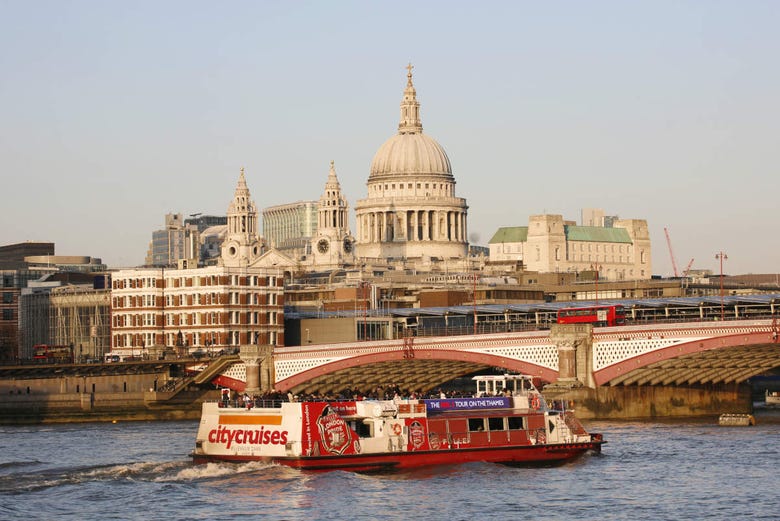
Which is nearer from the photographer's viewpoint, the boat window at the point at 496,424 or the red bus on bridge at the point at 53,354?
the boat window at the point at 496,424

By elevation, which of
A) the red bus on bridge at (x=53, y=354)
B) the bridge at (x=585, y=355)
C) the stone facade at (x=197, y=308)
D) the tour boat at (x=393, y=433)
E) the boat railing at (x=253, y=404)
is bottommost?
the tour boat at (x=393, y=433)

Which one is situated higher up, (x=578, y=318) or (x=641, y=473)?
(x=578, y=318)

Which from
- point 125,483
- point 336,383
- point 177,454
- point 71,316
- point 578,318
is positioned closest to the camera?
point 125,483

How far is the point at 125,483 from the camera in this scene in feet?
275

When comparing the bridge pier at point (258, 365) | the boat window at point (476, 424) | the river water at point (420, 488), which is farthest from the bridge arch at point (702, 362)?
the bridge pier at point (258, 365)

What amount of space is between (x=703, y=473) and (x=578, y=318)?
45746 mm

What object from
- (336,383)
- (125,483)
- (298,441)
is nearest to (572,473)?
(298,441)

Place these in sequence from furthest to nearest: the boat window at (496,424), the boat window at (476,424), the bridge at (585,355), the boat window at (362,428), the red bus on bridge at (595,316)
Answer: the red bus on bridge at (595,316), the bridge at (585,355), the boat window at (496,424), the boat window at (476,424), the boat window at (362,428)

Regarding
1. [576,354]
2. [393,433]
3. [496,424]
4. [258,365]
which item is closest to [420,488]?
[393,433]

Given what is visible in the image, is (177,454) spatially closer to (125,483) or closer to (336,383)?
(125,483)

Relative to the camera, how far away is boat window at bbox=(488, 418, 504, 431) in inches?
3573

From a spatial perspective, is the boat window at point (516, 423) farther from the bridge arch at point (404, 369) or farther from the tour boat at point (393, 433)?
the bridge arch at point (404, 369)

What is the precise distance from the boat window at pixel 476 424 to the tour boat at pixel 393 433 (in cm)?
5

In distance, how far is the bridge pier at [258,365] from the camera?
14138 cm
